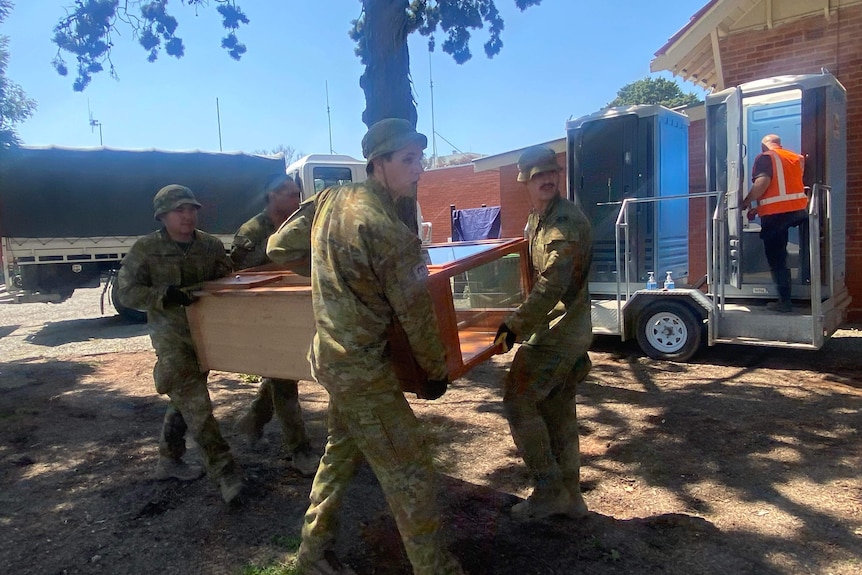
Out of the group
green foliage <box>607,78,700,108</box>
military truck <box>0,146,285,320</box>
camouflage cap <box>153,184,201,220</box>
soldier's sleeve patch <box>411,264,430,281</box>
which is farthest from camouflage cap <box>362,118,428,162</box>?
green foliage <box>607,78,700,108</box>

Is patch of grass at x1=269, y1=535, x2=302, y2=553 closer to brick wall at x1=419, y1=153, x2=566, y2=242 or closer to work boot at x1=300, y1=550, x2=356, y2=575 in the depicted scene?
work boot at x1=300, y1=550, x2=356, y2=575

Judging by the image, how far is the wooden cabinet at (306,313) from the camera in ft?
8.32

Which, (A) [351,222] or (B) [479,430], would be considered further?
(B) [479,430]

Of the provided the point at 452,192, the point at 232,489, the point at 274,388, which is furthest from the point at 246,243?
the point at 452,192

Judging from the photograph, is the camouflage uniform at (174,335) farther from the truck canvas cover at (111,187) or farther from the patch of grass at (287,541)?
the truck canvas cover at (111,187)

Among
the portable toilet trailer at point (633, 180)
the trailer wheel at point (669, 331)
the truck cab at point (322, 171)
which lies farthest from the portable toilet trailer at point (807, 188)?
the truck cab at point (322, 171)

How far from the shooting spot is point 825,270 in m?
5.98

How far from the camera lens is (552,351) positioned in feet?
9.90

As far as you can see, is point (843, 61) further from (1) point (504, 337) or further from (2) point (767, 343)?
(1) point (504, 337)

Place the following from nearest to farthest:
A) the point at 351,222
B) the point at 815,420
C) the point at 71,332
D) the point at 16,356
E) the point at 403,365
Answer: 1. the point at 351,222
2. the point at 403,365
3. the point at 815,420
4. the point at 16,356
5. the point at 71,332

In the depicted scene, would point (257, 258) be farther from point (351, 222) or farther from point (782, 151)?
point (782, 151)

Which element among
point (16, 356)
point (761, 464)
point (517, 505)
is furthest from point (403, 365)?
point (16, 356)

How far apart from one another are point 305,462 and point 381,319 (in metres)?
1.92

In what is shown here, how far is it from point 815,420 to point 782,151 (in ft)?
8.11
